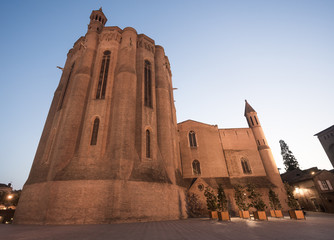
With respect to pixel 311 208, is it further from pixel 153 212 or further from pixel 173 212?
pixel 153 212

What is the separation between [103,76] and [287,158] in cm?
5864

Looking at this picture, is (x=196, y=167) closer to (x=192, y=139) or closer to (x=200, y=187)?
(x=200, y=187)

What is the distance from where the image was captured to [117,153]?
1406 centimetres

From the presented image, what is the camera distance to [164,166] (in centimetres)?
1700

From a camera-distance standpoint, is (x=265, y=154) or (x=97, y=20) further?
(x=265, y=154)

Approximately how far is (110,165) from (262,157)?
1010 inches

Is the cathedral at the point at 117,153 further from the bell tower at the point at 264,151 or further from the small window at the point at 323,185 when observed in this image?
the small window at the point at 323,185

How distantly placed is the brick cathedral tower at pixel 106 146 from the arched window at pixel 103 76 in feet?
0.37

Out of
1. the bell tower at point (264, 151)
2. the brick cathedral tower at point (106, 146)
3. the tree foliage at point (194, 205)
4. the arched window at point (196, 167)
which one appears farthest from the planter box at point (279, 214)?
the arched window at point (196, 167)

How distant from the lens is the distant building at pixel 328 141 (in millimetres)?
36750

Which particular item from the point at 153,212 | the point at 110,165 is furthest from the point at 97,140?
the point at 153,212

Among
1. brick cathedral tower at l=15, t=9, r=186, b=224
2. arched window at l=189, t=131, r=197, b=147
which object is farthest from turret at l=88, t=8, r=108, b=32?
arched window at l=189, t=131, r=197, b=147

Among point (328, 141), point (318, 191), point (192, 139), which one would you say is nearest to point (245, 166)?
point (192, 139)

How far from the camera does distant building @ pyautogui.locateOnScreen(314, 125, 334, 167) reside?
121 feet
